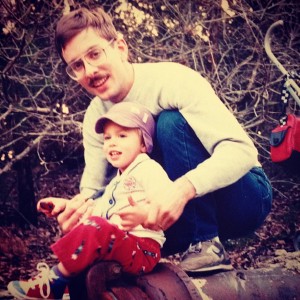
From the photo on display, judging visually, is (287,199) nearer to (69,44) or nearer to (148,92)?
(148,92)

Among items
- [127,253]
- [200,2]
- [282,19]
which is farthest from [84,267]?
[282,19]

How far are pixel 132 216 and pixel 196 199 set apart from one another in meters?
0.30

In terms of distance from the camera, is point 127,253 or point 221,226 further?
point 221,226

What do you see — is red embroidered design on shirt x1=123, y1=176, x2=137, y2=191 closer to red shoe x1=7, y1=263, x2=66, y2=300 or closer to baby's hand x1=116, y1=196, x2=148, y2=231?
baby's hand x1=116, y1=196, x2=148, y2=231

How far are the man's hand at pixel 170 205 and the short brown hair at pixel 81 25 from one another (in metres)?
0.81

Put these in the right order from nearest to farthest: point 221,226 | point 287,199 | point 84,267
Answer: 1. point 84,267
2. point 221,226
3. point 287,199

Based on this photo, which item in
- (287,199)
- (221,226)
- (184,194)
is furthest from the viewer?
(287,199)

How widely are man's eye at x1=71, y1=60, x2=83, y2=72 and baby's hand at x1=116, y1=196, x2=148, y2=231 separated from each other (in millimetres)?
734

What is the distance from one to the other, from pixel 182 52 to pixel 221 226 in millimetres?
901

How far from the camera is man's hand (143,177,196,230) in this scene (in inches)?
70.1

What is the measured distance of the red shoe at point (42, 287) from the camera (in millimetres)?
1779

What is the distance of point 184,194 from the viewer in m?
1.82

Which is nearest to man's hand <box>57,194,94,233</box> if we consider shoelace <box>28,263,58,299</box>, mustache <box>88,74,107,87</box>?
Answer: shoelace <box>28,263,58,299</box>

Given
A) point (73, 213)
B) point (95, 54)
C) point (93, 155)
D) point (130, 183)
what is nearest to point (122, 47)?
point (95, 54)
